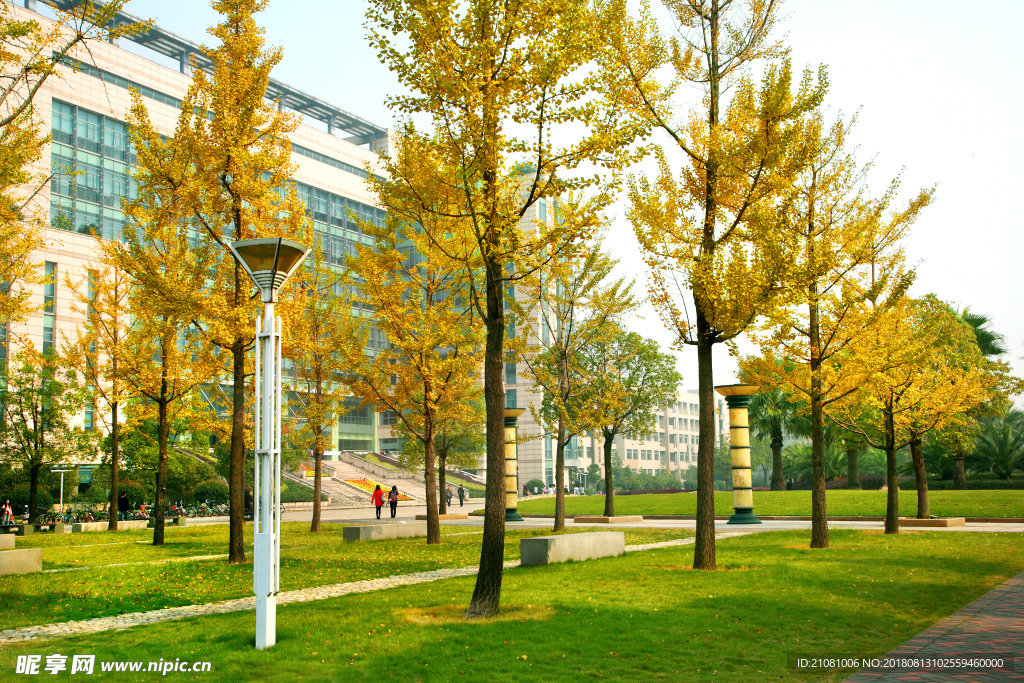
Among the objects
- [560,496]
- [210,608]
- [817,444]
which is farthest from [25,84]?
[560,496]

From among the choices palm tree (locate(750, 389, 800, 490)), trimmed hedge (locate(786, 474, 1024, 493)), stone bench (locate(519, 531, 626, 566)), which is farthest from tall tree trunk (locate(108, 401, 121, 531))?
palm tree (locate(750, 389, 800, 490))

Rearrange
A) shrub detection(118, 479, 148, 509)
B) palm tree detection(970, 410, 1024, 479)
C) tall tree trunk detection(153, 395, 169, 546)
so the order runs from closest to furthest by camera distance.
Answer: tall tree trunk detection(153, 395, 169, 546), shrub detection(118, 479, 148, 509), palm tree detection(970, 410, 1024, 479)

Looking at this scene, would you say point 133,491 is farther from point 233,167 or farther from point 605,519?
point 233,167

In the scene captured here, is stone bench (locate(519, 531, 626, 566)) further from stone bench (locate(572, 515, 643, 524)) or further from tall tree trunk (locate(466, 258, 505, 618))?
stone bench (locate(572, 515, 643, 524))

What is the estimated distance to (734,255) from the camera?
13.3 m

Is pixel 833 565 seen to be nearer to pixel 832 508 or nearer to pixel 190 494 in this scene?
pixel 832 508

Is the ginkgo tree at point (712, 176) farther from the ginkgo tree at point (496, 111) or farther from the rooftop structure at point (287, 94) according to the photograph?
the rooftop structure at point (287, 94)

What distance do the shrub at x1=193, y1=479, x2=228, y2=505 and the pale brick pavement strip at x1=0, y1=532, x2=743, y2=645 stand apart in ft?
109

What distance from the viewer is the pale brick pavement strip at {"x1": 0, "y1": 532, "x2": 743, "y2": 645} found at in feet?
29.3

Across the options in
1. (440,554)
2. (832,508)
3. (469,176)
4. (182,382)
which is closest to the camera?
(469,176)

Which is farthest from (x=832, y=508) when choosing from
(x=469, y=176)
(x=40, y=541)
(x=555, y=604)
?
(x=40, y=541)

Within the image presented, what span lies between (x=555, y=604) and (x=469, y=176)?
5.94 meters

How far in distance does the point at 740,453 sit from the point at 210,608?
67.1 ft

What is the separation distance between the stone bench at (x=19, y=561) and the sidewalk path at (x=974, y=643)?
1483cm
